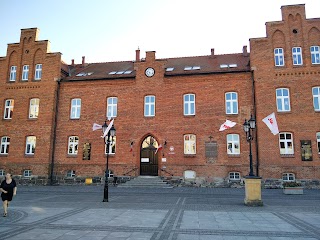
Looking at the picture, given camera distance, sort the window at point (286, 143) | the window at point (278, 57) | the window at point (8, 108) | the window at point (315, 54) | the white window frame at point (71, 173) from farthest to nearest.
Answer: the window at point (8, 108) < the white window frame at point (71, 173) < the window at point (278, 57) < the window at point (315, 54) < the window at point (286, 143)

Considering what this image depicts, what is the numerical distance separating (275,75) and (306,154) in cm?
692

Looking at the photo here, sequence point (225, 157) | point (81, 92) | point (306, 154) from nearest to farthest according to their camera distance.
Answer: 1. point (306, 154)
2. point (225, 157)
3. point (81, 92)

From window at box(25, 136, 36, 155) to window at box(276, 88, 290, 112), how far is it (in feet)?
73.6

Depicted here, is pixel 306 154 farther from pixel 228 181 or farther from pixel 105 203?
pixel 105 203

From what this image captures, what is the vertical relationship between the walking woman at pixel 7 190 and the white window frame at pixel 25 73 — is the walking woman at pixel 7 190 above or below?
below

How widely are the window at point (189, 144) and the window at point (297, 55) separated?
35.2ft

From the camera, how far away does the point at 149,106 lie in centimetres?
2475

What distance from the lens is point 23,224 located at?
27.8 feet

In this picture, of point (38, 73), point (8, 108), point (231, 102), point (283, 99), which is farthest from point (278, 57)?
point (8, 108)

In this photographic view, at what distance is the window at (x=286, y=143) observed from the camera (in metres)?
21.6

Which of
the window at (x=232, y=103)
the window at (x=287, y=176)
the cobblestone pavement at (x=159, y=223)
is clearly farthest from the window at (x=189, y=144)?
the cobblestone pavement at (x=159, y=223)

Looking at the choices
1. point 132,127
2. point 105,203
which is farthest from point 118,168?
point 105,203

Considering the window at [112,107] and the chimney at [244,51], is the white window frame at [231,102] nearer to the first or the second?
the chimney at [244,51]

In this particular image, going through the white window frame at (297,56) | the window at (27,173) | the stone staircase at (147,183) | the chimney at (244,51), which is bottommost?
the stone staircase at (147,183)
